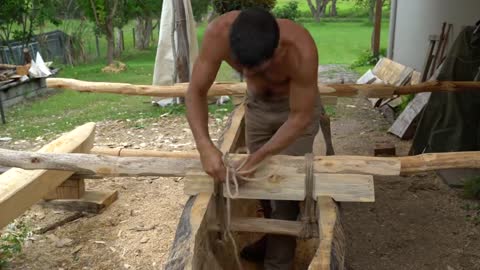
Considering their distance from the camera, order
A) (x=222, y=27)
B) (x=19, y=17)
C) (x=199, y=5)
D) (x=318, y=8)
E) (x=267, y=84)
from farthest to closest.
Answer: (x=318, y=8) → (x=199, y=5) → (x=19, y=17) → (x=267, y=84) → (x=222, y=27)

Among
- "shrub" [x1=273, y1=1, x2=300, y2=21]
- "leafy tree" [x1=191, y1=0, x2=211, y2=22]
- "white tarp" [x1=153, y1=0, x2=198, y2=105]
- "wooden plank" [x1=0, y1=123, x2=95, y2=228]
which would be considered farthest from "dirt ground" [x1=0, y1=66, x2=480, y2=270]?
"leafy tree" [x1=191, y1=0, x2=211, y2=22]

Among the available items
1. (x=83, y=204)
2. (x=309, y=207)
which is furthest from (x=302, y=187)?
(x=83, y=204)

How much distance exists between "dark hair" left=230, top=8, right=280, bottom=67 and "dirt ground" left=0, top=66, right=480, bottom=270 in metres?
1.35

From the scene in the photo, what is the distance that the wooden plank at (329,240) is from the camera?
1.96 m

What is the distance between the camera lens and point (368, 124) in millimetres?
7520

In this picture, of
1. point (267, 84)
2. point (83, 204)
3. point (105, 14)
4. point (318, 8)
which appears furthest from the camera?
point (318, 8)

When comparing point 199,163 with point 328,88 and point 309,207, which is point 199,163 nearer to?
point 309,207

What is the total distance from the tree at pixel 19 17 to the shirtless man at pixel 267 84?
1216 centimetres

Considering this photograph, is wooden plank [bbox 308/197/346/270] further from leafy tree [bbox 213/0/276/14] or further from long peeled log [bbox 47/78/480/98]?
leafy tree [bbox 213/0/276/14]

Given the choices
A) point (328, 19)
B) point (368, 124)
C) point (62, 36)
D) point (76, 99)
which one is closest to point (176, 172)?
point (368, 124)

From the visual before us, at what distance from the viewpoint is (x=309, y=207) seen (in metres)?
2.52

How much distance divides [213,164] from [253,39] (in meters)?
0.65

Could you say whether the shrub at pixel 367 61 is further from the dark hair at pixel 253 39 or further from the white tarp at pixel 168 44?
the dark hair at pixel 253 39

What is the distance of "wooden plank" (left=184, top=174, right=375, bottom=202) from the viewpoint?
Result: 2.39 metres
